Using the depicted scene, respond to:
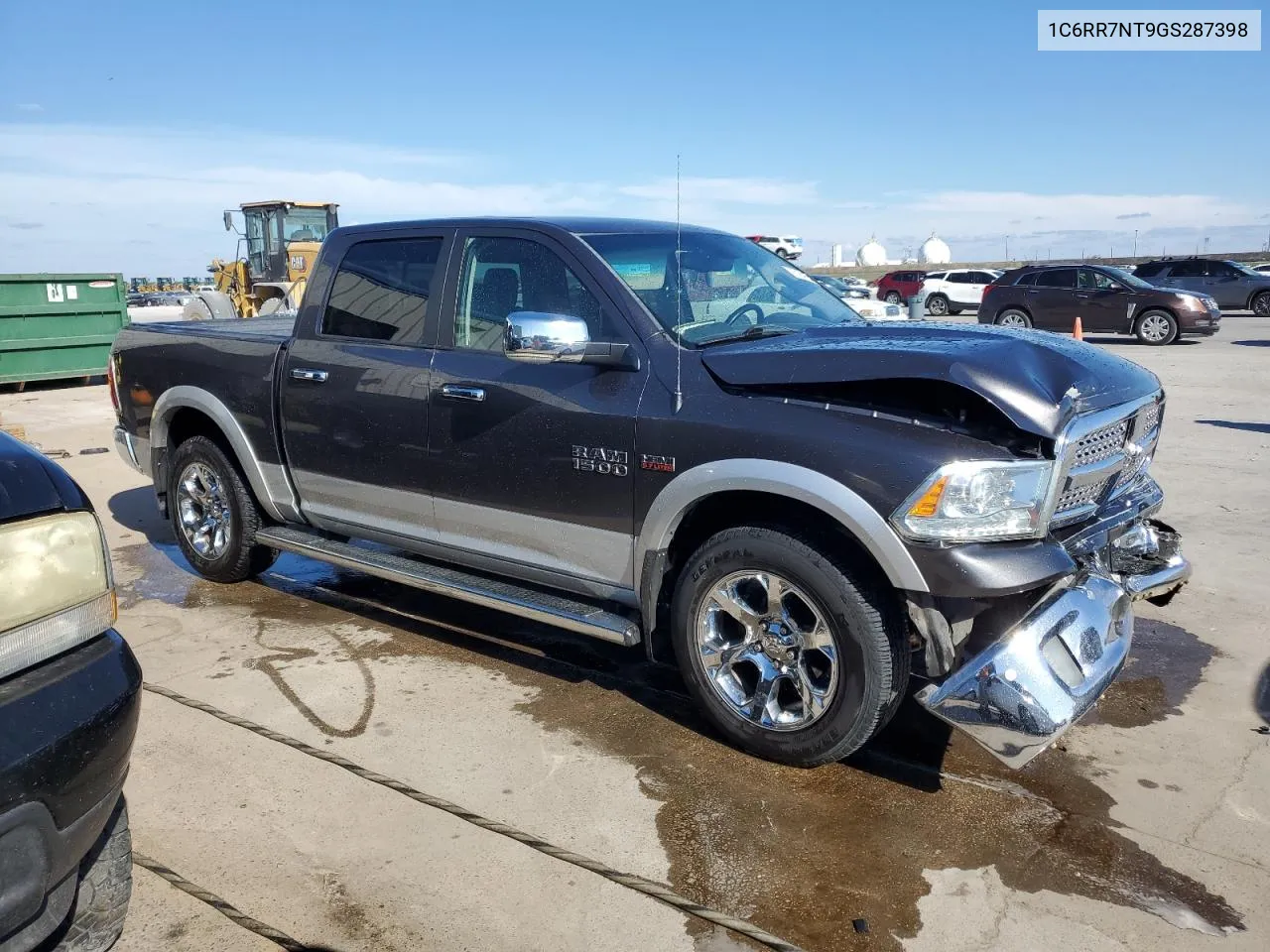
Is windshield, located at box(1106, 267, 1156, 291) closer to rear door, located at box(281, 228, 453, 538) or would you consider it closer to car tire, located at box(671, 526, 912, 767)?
rear door, located at box(281, 228, 453, 538)

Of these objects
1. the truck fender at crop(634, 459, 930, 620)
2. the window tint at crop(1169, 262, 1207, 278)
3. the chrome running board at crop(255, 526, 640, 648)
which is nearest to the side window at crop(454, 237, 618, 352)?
the truck fender at crop(634, 459, 930, 620)

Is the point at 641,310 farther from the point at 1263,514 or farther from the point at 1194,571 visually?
the point at 1263,514

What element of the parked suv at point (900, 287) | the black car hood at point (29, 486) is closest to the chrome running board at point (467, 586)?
the black car hood at point (29, 486)

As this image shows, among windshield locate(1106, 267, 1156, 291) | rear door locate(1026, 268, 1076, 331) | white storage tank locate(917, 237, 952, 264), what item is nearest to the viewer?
windshield locate(1106, 267, 1156, 291)

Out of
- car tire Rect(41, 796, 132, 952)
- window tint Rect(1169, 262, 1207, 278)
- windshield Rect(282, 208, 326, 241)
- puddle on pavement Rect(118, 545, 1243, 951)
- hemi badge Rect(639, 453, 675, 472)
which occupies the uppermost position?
windshield Rect(282, 208, 326, 241)

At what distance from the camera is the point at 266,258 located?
1966 cm

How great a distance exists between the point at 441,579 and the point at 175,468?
2345 mm

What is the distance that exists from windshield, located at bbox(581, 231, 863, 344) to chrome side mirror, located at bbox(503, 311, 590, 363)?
1.35ft

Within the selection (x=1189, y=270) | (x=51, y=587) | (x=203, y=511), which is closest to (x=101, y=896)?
(x=51, y=587)

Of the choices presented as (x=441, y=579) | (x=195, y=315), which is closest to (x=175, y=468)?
(x=441, y=579)

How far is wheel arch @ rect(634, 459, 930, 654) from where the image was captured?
323cm

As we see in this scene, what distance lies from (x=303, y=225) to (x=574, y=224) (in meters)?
17.1

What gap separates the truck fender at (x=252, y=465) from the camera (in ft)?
17.3

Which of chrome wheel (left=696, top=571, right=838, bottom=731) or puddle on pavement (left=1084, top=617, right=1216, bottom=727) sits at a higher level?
chrome wheel (left=696, top=571, right=838, bottom=731)
